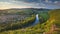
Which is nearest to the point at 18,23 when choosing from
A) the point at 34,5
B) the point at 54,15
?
the point at 34,5

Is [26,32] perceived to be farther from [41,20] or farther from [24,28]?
[41,20]

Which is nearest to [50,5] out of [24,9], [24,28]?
[24,9]

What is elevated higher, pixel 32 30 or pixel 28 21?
pixel 28 21

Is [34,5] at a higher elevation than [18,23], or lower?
higher

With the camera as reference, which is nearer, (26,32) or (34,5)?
(26,32)

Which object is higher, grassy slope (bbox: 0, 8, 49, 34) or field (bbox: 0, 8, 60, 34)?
field (bbox: 0, 8, 60, 34)

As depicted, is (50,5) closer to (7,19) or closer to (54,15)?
(54,15)

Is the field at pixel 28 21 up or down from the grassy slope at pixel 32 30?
up

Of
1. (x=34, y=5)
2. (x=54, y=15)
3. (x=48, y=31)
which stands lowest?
(x=48, y=31)

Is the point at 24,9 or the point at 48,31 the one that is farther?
the point at 24,9
